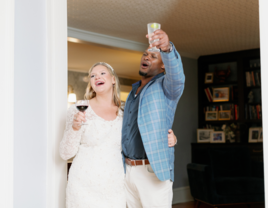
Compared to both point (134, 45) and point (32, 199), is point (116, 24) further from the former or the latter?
point (32, 199)

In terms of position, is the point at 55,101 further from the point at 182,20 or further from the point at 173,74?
the point at 182,20

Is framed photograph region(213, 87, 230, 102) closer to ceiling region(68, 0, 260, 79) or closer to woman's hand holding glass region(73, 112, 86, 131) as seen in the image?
ceiling region(68, 0, 260, 79)

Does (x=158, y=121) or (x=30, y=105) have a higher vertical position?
(x=30, y=105)

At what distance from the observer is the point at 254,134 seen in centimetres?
526

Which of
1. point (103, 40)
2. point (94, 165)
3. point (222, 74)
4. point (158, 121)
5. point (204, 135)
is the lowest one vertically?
A: point (94, 165)

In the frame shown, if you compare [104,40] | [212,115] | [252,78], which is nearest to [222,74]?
[252,78]

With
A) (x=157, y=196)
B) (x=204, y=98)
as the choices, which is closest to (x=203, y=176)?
(x=204, y=98)

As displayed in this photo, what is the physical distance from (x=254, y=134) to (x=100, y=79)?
408cm

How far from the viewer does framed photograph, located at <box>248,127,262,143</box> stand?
17.1ft

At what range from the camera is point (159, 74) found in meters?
2.18

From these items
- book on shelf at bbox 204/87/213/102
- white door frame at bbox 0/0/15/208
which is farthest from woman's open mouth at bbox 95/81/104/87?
book on shelf at bbox 204/87/213/102

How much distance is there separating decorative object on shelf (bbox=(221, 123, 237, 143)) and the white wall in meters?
4.12

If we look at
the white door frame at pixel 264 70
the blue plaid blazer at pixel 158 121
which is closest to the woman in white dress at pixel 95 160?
the blue plaid blazer at pixel 158 121

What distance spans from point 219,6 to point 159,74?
1.68 meters
